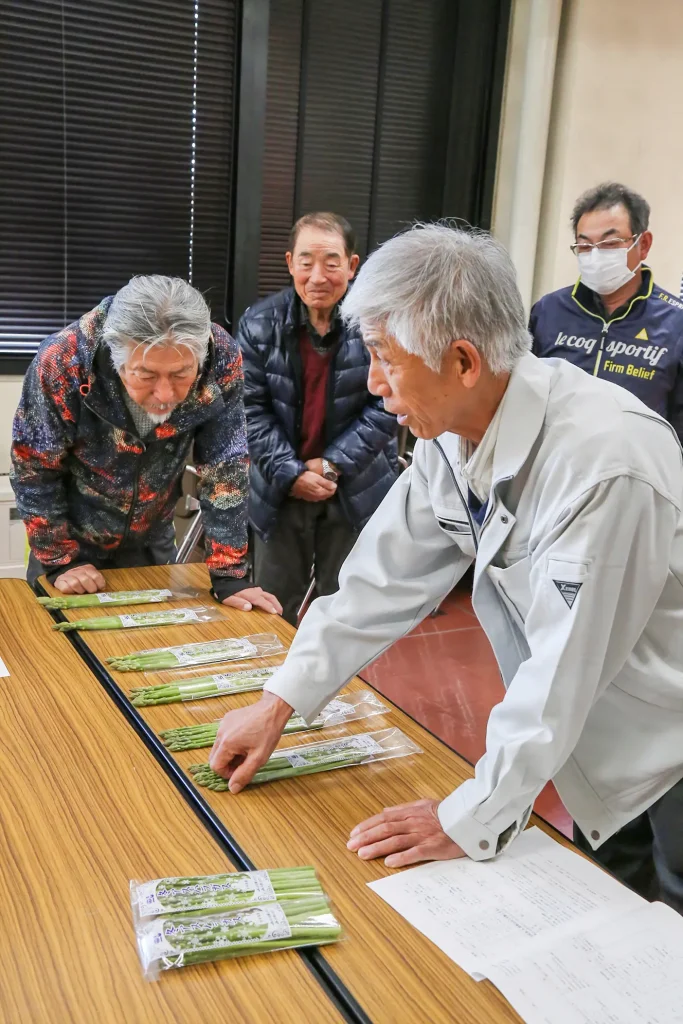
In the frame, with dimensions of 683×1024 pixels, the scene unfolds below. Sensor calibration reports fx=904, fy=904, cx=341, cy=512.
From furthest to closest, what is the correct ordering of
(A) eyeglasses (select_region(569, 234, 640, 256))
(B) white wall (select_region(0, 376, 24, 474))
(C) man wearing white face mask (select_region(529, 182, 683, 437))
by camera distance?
(B) white wall (select_region(0, 376, 24, 474)) < (A) eyeglasses (select_region(569, 234, 640, 256)) < (C) man wearing white face mask (select_region(529, 182, 683, 437))

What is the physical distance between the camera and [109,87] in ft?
11.9

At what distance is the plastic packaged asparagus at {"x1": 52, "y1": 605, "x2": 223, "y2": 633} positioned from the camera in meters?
1.93

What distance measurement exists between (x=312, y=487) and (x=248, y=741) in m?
1.56

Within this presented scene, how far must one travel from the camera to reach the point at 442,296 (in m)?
1.18

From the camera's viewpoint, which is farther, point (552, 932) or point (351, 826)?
point (351, 826)

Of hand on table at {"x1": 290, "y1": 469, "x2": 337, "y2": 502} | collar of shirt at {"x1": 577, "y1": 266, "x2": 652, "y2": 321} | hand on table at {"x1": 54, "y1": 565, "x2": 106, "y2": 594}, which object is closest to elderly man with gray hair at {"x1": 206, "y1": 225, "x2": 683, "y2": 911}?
hand on table at {"x1": 54, "y1": 565, "x2": 106, "y2": 594}

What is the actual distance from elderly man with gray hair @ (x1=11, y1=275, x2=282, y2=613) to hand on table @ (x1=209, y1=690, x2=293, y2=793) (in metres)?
0.69

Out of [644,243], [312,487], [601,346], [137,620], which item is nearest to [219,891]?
[137,620]

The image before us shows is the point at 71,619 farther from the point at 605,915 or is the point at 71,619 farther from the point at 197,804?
the point at 605,915

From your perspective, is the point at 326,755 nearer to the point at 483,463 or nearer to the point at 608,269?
the point at 483,463

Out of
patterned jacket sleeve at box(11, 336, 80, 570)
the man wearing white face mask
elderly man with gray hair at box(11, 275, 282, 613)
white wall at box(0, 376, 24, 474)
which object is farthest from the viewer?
white wall at box(0, 376, 24, 474)

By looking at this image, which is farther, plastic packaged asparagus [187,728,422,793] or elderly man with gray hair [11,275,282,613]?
elderly man with gray hair [11,275,282,613]

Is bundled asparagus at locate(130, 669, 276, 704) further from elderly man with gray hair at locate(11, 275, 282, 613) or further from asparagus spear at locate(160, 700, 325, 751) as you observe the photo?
elderly man with gray hair at locate(11, 275, 282, 613)

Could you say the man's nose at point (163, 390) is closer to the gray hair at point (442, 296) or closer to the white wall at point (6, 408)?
the gray hair at point (442, 296)
